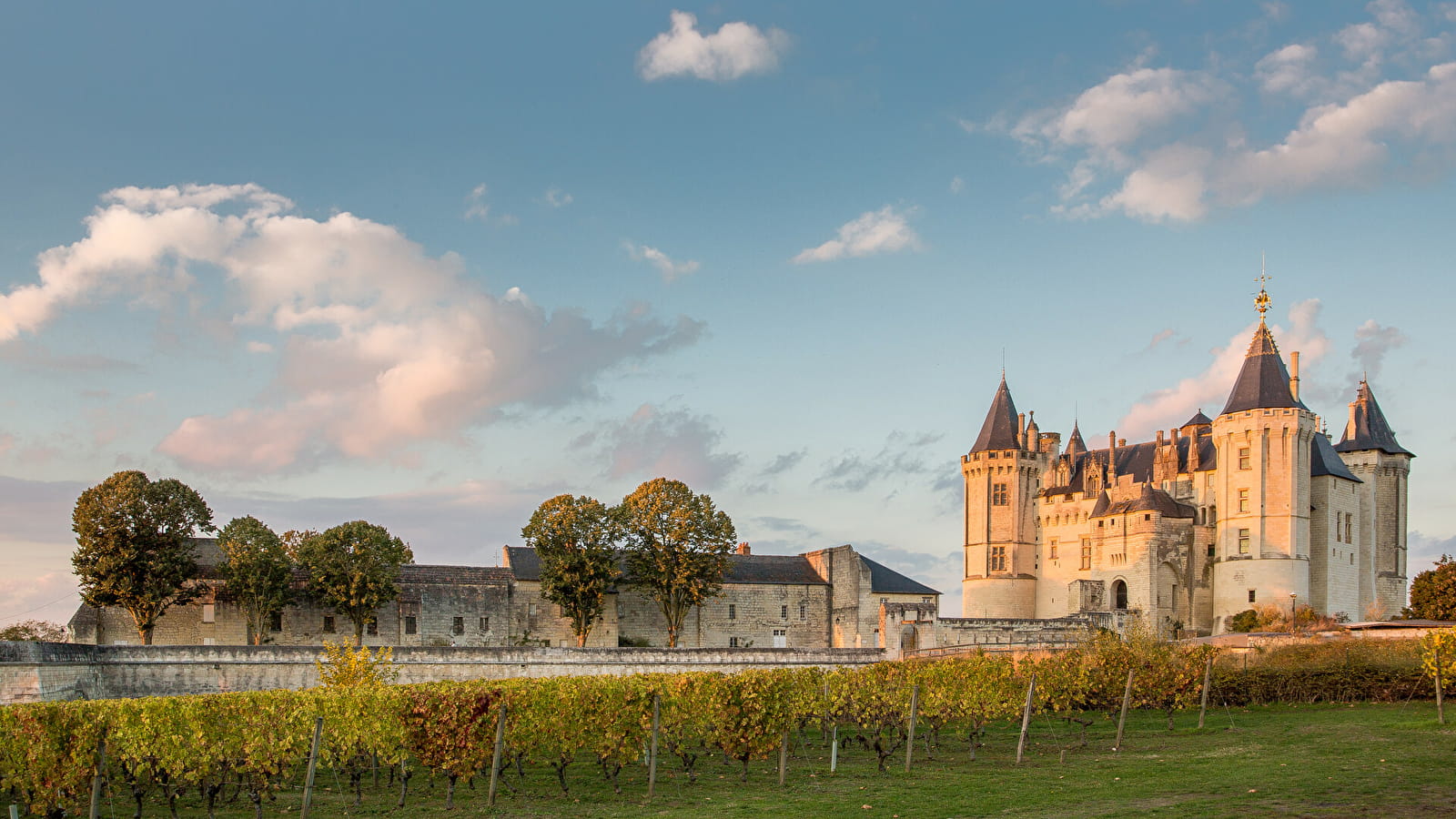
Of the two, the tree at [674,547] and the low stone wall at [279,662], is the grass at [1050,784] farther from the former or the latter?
the tree at [674,547]

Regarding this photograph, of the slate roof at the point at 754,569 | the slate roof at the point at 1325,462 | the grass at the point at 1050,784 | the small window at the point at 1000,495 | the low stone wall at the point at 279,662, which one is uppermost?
the slate roof at the point at 1325,462

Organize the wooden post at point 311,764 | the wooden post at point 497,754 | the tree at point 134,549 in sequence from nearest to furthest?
the wooden post at point 311,764 < the wooden post at point 497,754 < the tree at point 134,549

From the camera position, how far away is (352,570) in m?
58.9

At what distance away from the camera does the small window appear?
80.1 m

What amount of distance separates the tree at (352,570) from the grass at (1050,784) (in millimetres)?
30383

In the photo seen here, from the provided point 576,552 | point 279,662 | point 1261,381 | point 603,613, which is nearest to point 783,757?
point 279,662

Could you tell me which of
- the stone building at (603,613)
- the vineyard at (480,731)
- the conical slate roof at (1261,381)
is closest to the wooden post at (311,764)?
the vineyard at (480,731)

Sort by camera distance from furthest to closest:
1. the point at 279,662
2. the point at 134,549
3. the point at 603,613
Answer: the point at 603,613, the point at 134,549, the point at 279,662

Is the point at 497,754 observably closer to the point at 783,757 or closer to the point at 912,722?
the point at 783,757

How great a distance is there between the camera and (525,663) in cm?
5344

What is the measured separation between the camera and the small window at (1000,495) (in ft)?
263

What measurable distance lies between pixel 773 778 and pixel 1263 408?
1997 inches

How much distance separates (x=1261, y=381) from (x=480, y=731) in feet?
186

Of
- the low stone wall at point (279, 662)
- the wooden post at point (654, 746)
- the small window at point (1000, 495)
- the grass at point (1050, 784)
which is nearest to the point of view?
the grass at point (1050, 784)
